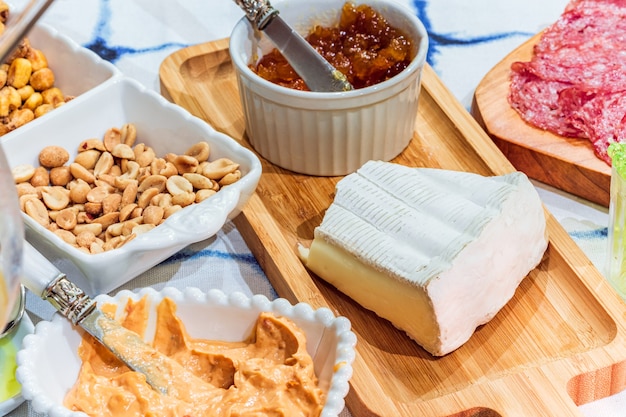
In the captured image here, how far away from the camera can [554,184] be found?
187 centimetres

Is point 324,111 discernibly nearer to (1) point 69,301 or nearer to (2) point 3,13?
(1) point 69,301

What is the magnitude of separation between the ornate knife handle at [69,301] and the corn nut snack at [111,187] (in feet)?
0.69

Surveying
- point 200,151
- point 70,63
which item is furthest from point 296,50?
point 70,63

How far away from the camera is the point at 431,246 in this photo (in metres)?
1.49

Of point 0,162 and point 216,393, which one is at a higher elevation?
point 0,162

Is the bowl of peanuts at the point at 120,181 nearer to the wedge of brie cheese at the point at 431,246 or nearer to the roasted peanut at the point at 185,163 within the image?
the roasted peanut at the point at 185,163

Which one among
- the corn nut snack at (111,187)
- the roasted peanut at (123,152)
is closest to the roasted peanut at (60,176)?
the corn nut snack at (111,187)

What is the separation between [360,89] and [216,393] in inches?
29.5

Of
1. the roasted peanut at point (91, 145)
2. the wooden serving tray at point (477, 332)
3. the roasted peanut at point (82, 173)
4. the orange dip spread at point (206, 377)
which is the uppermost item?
the roasted peanut at point (91, 145)

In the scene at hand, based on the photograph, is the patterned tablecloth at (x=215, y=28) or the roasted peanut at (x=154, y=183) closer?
the roasted peanut at (x=154, y=183)

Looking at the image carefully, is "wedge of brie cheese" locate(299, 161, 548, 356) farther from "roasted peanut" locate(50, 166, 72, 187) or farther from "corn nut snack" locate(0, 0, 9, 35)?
"corn nut snack" locate(0, 0, 9, 35)

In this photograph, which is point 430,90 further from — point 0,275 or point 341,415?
point 0,275

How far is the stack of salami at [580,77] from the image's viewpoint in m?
1.84

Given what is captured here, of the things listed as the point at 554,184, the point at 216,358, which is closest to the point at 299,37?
the point at 554,184
